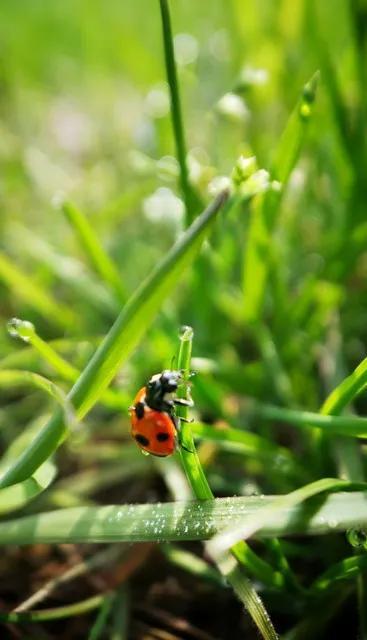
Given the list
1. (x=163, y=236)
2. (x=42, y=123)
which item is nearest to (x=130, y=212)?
(x=163, y=236)

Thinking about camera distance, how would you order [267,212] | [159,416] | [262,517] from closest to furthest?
[262,517]
[159,416]
[267,212]

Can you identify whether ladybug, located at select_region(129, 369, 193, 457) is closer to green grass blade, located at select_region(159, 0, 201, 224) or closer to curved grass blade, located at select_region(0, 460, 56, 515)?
curved grass blade, located at select_region(0, 460, 56, 515)

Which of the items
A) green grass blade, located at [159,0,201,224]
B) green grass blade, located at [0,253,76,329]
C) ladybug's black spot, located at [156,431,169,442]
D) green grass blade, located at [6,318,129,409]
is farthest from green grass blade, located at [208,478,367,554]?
green grass blade, located at [0,253,76,329]

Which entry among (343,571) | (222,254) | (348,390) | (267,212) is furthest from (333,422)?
(222,254)

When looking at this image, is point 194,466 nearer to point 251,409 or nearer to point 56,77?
point 251,409

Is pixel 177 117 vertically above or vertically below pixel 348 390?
above

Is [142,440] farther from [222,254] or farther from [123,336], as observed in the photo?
[222,254]

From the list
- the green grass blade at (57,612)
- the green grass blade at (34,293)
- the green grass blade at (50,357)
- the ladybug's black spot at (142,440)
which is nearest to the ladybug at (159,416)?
the ladybug's black spot at (142,440)
